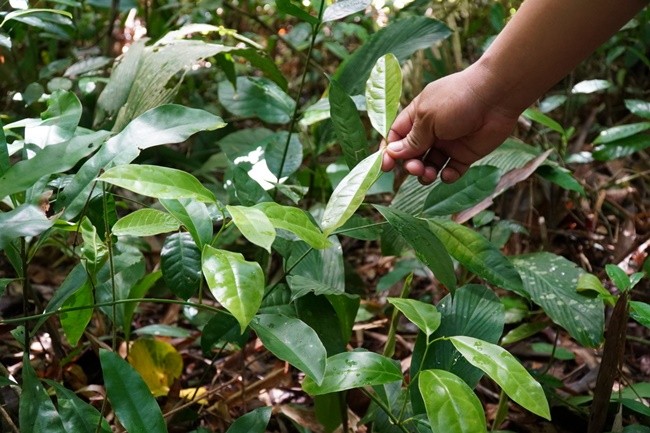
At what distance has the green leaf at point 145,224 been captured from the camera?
31.8 inches

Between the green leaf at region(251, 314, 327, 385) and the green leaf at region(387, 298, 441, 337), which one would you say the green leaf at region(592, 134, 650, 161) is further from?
the green leaf at region(251, 314, 327, 385)

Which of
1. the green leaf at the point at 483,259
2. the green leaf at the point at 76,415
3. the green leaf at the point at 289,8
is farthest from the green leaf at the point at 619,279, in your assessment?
the green leaf at the point at 76,415

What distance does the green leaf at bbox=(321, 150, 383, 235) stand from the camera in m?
0.69

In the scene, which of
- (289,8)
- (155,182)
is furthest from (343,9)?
(155,182)

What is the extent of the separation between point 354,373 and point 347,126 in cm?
39

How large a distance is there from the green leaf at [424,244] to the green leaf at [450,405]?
0.17 metres

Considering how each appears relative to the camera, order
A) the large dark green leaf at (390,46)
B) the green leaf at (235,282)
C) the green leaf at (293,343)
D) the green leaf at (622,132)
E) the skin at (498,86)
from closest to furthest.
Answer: the green leaf at (235,282) → the green leaf at (293,343) → the skin at (498,86) → the large dark green leaf at (390,46) → the green leaf at (622,132)

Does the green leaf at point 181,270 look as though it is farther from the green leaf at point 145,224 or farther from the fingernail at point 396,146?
the fingernail at point 396,146

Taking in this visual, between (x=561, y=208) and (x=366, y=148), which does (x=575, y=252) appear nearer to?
(x=561, y=208)

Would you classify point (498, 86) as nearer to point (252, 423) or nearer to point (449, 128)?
point (449, 128)

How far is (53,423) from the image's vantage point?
844 millimetres

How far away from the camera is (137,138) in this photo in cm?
84

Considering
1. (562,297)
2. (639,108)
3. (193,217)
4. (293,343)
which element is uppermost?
(193,217)

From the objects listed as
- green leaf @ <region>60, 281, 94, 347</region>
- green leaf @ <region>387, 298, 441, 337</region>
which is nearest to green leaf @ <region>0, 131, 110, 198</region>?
green leaf @ <region>60, 281, 94, 347</region>
